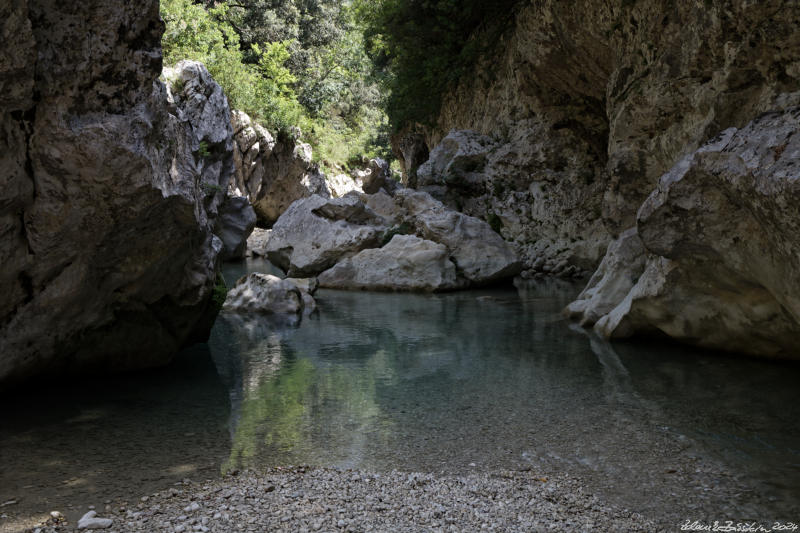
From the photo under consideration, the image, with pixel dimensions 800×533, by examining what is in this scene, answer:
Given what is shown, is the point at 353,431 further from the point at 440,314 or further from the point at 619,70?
the point at 619,70

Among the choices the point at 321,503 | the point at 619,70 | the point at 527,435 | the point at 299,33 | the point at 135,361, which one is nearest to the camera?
the point at 321,503

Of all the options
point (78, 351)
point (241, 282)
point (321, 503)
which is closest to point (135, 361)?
point (78, 351)

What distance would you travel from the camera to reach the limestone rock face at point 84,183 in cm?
410

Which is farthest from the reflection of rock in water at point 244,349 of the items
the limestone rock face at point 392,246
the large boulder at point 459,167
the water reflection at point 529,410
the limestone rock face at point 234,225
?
the limestone rock face at point 234,225

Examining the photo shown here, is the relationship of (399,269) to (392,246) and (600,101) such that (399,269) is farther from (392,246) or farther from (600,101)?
(600,101)

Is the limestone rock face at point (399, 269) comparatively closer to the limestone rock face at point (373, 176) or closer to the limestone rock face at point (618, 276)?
the limestone rock face at point (618, 276)

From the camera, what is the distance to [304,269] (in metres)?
15.3

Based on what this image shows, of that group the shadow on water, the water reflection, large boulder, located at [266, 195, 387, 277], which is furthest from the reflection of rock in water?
large boulder, located at [266, 195, 387, 277]

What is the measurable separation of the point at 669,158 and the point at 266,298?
722cm

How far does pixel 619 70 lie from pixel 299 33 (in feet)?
97.8

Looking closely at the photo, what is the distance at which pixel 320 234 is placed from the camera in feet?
51.1

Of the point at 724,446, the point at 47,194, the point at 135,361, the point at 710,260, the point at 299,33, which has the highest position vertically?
the point at 299,33

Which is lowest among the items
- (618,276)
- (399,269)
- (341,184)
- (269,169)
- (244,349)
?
(244,349)

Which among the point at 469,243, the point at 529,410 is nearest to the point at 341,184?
the point at 469,243
